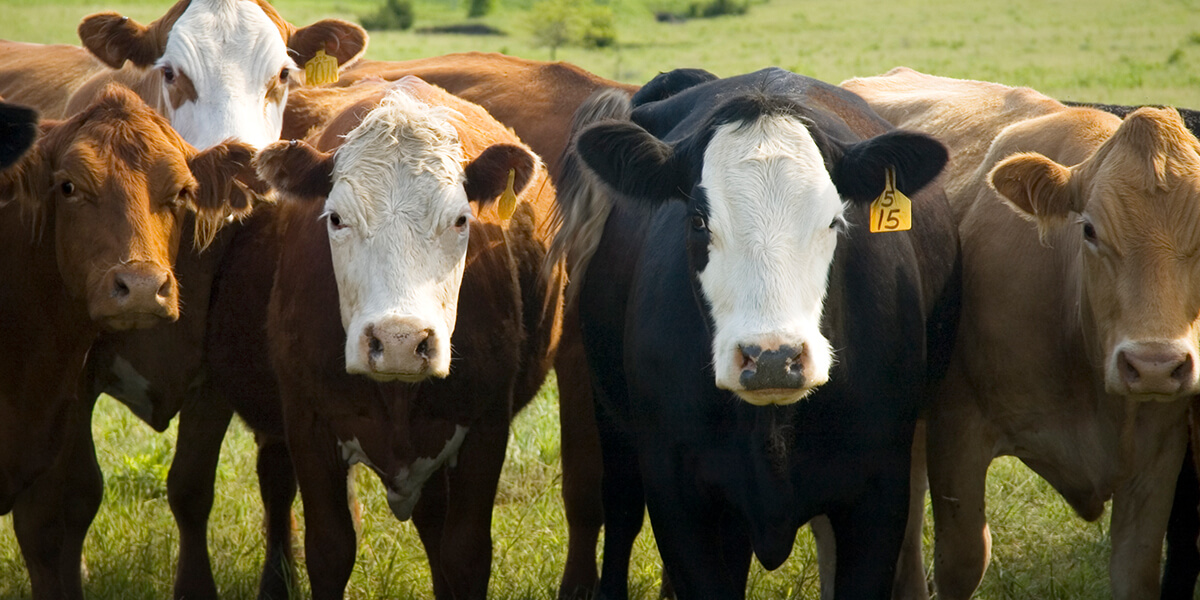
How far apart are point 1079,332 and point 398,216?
2260mm

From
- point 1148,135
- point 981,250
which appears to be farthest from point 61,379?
point 1148,135

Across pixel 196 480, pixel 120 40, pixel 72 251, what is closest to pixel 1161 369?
pixel 72 251

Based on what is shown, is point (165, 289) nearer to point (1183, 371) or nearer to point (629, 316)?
point (629, 316)

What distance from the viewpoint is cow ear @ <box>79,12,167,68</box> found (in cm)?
597

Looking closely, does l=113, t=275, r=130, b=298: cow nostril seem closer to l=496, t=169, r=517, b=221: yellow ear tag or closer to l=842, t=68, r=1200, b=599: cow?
l=496, t=169, r=517, b=221: yellow ear tag

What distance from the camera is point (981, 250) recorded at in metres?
4.75

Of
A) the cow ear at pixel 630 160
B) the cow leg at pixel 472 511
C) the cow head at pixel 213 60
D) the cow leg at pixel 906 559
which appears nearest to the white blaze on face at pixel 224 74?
the cow head at pixel 213 60

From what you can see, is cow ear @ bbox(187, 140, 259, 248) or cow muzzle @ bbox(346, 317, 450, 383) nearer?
cow muzzle @ bbox(346, 317, 450, 383)

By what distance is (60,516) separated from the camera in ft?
16.5

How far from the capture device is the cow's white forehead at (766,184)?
3.69 metres

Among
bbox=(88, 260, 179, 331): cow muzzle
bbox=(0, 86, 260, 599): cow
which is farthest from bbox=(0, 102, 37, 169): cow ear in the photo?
bbox=(88, 260, 179, 331): cow muzzle

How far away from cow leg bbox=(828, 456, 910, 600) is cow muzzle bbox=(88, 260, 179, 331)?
86.7 inches

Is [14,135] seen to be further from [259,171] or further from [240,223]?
[240,223]

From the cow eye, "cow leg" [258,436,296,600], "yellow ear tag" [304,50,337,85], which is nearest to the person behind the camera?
the cow eye
